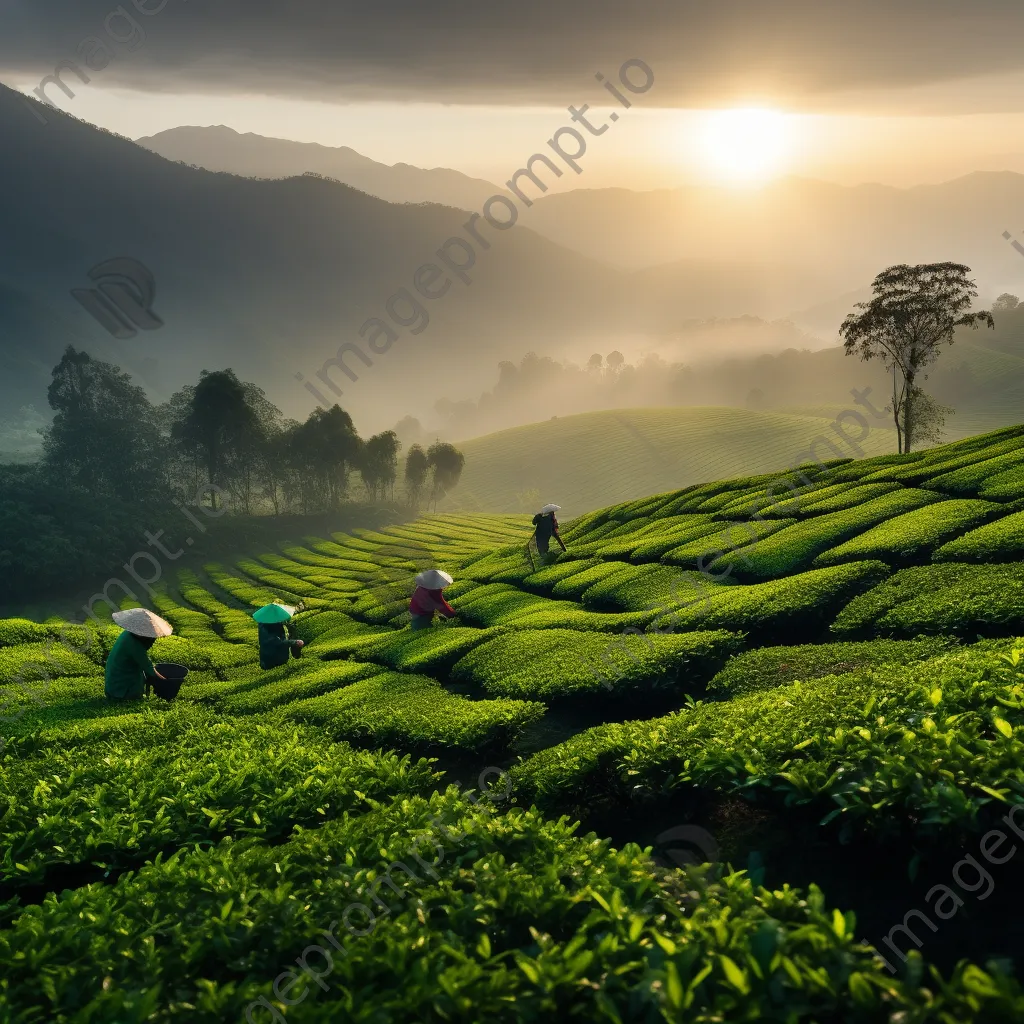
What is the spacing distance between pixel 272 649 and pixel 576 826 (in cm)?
1350

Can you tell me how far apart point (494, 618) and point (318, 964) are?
15092 mm

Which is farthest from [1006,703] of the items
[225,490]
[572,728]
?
[225,490]

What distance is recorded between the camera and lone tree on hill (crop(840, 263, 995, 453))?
52.9 metres

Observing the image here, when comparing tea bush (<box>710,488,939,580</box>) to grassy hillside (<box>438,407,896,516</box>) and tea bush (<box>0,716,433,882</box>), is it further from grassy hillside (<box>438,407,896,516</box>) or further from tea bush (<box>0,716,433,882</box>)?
grassy hillside (<box>438,407,896,516</box>)

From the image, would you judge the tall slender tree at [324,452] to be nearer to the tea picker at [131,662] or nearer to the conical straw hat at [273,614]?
the conical straw hat at [273,614]

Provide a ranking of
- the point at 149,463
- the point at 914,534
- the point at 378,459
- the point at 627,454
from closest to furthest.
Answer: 1. the point at 914,534
2. the point at 149,463
3. the point at 378,459
4. the point at 627,454

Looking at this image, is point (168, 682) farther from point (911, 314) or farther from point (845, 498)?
point (911, 314)

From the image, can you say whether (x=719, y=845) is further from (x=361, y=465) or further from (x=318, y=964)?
(x=361, y=465)

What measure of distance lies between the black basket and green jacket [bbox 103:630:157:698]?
337 mm

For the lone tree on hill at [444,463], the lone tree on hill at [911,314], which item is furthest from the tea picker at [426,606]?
the lone tree on hill at [444,463]

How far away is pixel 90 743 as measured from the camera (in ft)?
34.2

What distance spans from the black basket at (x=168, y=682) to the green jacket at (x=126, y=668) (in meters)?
0.34

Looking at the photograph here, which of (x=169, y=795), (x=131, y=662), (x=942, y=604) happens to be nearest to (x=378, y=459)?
(x=131, y=662)

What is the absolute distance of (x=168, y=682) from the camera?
47.4ft
